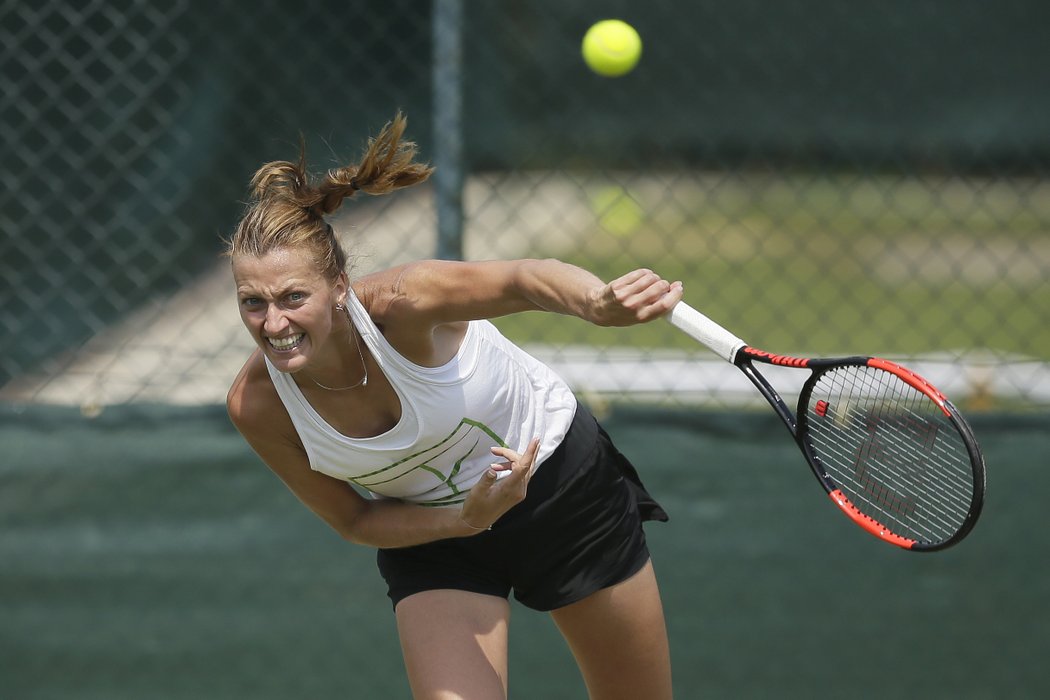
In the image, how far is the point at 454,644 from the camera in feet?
7.65

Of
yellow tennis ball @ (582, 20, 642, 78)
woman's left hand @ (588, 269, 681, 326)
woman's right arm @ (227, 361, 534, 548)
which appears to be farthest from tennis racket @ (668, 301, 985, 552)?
yellow tennis ball @ (582, 20, 642, 78)

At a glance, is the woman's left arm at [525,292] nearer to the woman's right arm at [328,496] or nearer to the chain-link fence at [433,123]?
the woman's right arm at [328,496]

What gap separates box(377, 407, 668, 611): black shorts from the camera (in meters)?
2.45

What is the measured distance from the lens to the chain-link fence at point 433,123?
3.26 m

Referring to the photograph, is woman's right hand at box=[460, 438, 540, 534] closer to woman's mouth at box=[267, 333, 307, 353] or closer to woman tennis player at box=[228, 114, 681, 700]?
woman tennis player at box=[228, 114, 681, 700]

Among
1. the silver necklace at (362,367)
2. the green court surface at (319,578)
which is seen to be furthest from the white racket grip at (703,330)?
the green court surface at (319,578)

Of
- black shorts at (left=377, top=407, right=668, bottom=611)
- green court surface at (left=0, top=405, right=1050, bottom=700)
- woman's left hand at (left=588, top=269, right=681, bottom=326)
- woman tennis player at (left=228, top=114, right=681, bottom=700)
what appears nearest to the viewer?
woman's left hand at (left=588, top=269, right=681, bottom=326)

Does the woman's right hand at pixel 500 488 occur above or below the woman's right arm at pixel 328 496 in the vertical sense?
above

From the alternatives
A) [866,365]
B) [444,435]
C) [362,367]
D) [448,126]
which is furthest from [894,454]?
[448,126]

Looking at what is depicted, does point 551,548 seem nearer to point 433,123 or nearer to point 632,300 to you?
point 632,300

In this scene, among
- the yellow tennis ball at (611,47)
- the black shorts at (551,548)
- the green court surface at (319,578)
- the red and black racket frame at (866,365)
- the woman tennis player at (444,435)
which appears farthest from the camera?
the green court surface at (319,578)

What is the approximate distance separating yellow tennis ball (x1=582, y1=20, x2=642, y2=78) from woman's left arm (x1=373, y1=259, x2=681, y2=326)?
1201 millimetres

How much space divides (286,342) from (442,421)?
12.6 inches

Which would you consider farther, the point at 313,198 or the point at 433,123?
the point at 433,123
